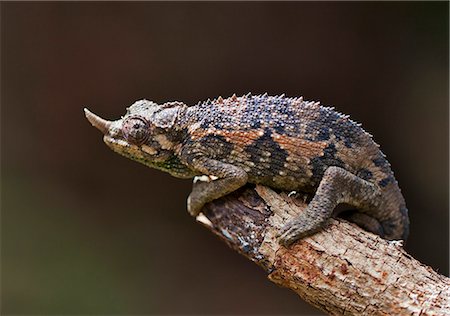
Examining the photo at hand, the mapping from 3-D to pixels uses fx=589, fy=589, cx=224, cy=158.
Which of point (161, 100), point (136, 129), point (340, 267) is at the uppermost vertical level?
point (161, 100)

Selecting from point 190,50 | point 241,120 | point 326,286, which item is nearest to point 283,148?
point 241,120

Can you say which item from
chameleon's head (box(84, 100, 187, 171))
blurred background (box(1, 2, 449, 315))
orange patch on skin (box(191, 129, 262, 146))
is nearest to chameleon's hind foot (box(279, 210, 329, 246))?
orange patch on skin (box(191, 129, 262, 146))

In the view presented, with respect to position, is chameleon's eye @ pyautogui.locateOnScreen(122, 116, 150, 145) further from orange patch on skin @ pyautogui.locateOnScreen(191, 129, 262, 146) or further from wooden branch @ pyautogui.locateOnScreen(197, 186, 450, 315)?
wooden branch @ pyautogui.locateOnScreen(197, 186, 450, 315)

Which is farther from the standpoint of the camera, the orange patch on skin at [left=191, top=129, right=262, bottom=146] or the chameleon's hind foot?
the orange patch on skin at [left=191, top=129, right=262, bottom=146]

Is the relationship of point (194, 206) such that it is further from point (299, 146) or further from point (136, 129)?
point (299, 146)

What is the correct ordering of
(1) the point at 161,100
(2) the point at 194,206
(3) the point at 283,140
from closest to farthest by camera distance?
(3) the point at 283,140
(2) the point at 194,206
(1) the point at 161,100

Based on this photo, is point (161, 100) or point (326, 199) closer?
point (326, 199)

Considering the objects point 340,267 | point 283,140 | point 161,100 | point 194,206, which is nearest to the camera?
point 340,267

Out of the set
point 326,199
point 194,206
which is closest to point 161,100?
point 194,206
